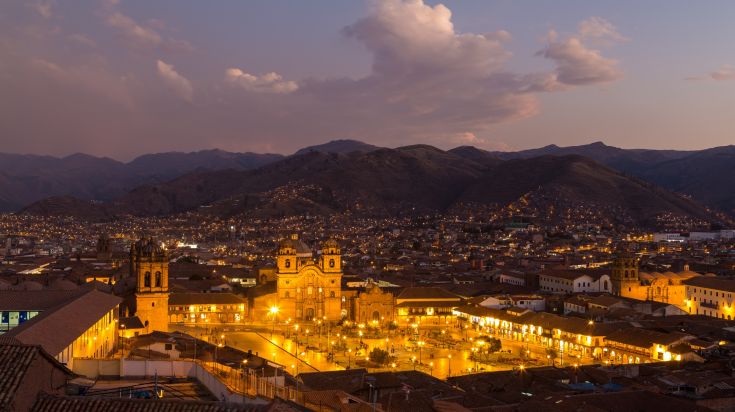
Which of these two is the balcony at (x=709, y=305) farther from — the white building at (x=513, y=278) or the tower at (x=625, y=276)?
the white building at (x=513, y=278)

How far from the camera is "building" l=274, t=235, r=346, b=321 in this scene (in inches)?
2012

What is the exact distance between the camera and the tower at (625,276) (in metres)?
53.3

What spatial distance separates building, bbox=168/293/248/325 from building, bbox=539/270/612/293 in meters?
21.7

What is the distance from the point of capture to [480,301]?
49.6m

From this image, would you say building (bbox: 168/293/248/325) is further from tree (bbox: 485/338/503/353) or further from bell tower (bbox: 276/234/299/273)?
tree (bbox: 485/338/503/353)

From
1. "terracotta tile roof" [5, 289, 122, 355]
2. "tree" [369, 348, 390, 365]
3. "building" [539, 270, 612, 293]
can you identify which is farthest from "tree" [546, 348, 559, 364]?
"terracotta tile roof" [5, 289, 122, 355]

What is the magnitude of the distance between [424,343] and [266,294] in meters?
13.5

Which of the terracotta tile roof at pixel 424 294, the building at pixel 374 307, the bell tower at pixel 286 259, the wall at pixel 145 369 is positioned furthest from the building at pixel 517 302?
the wall at pixel 145 369

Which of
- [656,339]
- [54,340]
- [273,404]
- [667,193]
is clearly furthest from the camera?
[667,193]

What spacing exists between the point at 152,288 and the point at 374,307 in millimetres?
14937

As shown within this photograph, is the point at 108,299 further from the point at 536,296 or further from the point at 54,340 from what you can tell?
the point at 536,296

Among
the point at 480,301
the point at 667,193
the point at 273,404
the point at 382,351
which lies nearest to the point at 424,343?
the point at 382,351

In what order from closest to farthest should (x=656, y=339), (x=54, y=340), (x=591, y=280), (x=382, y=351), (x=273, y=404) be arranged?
(x=273, y=404), (x=54, y=340), (x=656, y=339), (x=382, y=351), (x=591, y=280)

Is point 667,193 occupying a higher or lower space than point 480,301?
higher
